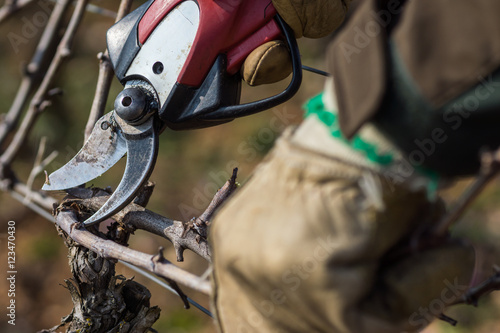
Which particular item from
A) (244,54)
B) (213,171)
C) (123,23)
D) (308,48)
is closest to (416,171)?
(244,54)

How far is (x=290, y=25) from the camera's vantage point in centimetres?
90

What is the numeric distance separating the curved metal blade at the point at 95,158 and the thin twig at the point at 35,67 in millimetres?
612

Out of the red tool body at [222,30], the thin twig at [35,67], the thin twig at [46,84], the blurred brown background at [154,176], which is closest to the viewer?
the red tool body at [222,30]

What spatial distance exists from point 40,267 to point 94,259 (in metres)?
1.80

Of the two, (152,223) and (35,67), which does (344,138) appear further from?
(35,67)

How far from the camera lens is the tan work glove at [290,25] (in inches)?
34.2

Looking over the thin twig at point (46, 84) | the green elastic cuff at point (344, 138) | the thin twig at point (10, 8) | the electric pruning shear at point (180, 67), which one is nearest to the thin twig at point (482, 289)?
the green elastic cuff at point (344, 138)

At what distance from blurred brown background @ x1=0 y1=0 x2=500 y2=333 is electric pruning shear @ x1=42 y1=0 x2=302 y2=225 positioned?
1.54 meters

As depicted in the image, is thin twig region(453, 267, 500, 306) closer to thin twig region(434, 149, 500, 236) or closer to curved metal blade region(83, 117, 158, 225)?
thin twig region(434, 149, 500, 236)

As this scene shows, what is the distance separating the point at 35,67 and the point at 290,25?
0.89 meters

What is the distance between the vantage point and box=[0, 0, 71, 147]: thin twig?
4.72 ft

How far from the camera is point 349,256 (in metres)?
0.50

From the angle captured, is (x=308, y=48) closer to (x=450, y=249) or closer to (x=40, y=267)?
(x=40, y=267)

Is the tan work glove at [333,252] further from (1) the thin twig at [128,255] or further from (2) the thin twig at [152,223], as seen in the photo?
(2) the thin twig at [152,223]
